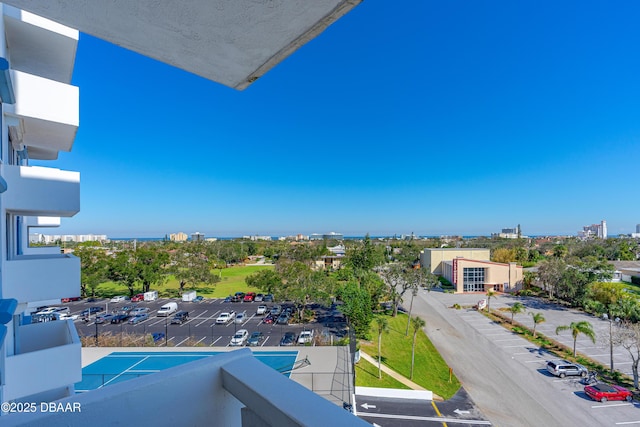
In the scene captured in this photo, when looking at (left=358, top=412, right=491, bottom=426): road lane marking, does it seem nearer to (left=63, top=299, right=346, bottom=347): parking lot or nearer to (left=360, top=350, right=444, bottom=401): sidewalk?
(left=360, top=350, right=444, bottom=401): sidewalk

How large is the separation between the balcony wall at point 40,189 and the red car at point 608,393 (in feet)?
38.0

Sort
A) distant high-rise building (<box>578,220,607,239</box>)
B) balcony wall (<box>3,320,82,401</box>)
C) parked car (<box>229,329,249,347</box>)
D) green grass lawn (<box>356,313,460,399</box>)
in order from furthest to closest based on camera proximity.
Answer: distant high-rise building (<box>578,220,607,239</box>), parked car (<box>229,329,249,347</box>), green grass lawn (<box>356,313,460,399</box>), balcony wall (<box>3,320,82,401</box>)

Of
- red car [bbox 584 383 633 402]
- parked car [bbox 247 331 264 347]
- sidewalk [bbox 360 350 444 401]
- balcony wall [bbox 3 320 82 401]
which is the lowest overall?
sidewalk [bbox 360 350 444 401]

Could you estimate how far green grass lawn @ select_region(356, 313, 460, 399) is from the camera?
27.8 feet

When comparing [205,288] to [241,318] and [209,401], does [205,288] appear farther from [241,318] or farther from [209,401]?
[209,401]

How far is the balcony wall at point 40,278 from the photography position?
243 centimetres

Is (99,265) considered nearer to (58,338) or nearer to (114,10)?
(58,338)

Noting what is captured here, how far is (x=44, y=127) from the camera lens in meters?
2.96

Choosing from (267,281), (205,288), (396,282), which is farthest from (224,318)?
(396,282)

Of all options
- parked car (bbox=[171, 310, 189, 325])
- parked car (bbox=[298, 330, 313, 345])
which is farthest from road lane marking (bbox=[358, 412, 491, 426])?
parked car (bbox=[171, 310, 189, 325])

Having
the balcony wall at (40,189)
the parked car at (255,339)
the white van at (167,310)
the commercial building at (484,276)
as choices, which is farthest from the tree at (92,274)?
the commercial building at (484,276)

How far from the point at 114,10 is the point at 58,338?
4215mm

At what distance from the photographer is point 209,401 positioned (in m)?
0.99

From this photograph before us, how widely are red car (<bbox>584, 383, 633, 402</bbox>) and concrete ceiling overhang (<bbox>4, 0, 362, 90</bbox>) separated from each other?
11.1 meters
